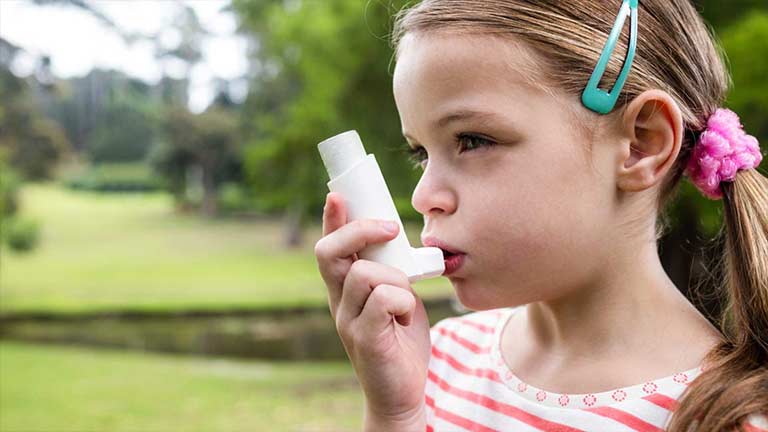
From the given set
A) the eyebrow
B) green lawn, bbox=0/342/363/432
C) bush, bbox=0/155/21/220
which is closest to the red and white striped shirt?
the eyebrow

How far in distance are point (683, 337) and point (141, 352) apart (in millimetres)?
4333

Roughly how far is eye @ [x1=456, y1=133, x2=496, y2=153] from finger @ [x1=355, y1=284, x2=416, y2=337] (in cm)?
12

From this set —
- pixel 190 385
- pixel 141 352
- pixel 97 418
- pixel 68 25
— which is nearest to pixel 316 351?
pixel 141 352

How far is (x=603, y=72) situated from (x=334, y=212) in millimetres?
236

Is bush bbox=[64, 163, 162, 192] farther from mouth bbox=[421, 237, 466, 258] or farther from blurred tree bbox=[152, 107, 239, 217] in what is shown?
mouth bbox=[421, 237, 466, 258]

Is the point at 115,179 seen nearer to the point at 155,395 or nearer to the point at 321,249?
the point at 155,395

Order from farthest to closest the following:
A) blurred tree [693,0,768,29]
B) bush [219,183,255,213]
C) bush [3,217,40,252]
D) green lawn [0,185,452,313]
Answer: bush [219,183,255,213]
green lawn [0,185,452,313]
bush [3,217,40,252]
blurred tree [693,0,768,29]

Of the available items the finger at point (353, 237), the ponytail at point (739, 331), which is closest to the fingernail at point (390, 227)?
the finger at point (353, 237)

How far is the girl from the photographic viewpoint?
58 centimetres

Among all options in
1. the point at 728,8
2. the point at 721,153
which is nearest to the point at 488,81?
the point at 721,153

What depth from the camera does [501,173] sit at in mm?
586

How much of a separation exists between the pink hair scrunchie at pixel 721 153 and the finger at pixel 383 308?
11.3 inches

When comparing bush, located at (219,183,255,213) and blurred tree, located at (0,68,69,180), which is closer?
blurred tree, located at (0,68,69,180)

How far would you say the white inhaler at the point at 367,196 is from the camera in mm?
577
